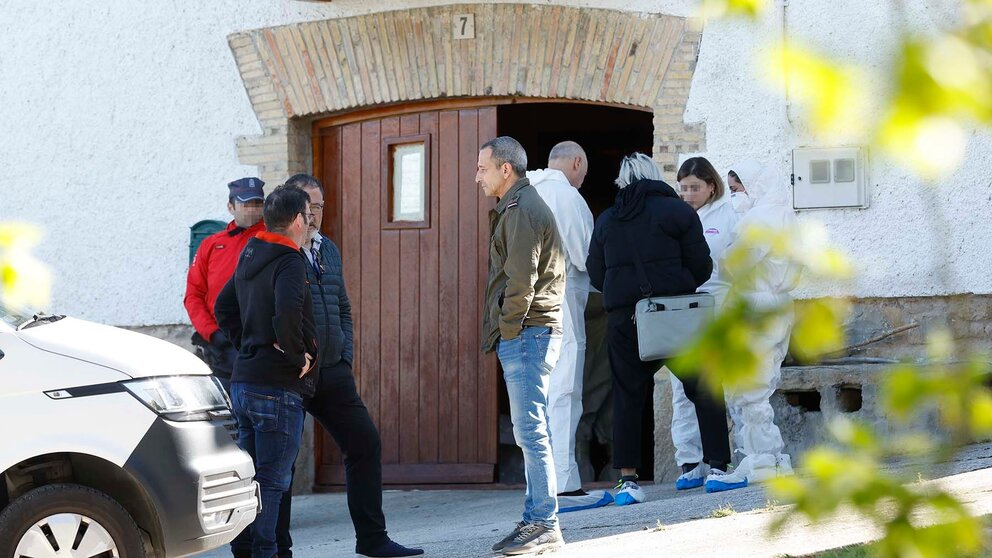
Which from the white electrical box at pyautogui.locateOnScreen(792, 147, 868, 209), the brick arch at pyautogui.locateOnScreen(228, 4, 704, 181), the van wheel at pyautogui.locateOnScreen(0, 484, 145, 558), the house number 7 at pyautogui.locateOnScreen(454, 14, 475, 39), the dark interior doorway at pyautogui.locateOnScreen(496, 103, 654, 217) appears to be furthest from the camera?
the dark interior doorway at pyautogui.locateOnScreen(496, 103, 654, 217)

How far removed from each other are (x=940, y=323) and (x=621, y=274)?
1.92 meters

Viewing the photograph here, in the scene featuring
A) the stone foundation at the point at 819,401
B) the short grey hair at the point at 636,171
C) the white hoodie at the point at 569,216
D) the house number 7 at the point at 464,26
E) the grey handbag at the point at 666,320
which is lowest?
the stone foundation at the point at 819,401

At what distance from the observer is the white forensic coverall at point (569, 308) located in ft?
24.1

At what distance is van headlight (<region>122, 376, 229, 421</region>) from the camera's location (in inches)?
193

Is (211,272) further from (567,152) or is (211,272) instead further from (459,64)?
(459,64)

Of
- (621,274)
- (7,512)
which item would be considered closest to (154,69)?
(621,274)

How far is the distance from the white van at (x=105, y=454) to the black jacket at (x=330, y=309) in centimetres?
80

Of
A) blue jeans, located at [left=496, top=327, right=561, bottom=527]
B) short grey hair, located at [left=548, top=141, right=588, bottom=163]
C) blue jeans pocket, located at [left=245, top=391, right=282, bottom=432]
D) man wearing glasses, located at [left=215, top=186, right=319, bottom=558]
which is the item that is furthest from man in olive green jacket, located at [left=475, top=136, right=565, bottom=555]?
short grey hair, located at [left=548, top=141, right=588, bottom=163]

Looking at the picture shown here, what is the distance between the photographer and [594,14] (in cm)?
821

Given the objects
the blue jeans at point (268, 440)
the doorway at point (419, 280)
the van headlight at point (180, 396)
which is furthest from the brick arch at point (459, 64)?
the van headlight at point (180, 396)

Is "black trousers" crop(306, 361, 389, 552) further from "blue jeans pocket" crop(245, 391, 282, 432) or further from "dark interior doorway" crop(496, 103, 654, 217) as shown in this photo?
"dark interior doorway" crop(496, 103, 654, 217)

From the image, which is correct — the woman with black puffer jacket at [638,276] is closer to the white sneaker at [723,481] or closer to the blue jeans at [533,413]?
the white sneaker at [723,481]

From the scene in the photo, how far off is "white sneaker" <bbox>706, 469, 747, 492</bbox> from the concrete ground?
0.09m

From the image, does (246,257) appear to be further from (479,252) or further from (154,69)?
(154,69)
